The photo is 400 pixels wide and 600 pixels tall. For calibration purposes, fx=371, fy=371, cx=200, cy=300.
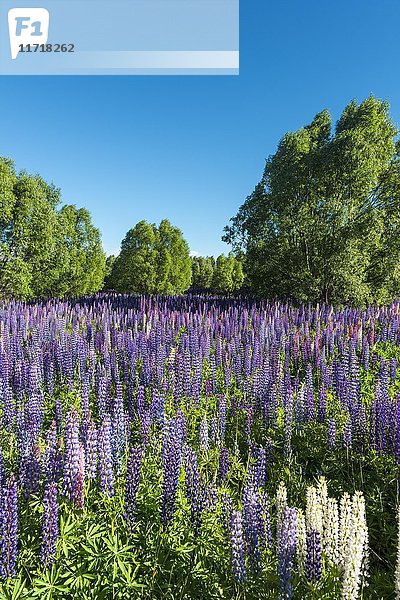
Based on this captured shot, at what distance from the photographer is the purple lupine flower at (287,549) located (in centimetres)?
195

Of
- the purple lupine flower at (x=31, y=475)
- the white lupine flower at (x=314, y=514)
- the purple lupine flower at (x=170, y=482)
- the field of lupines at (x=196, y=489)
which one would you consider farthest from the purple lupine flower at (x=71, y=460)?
the white lupine flower at (x=314, y=514)

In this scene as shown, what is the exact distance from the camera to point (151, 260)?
28250mm

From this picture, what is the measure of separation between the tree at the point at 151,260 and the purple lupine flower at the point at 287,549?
26259 millimetres

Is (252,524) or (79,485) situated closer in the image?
(252,524)

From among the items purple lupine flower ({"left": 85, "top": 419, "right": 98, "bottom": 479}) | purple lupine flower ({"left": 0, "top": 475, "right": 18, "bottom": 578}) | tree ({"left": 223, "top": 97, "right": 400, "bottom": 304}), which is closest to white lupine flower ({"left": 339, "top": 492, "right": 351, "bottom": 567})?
purple lupine flower ({"left": 85, "top": 419, "right": 98, "bottom": 479})

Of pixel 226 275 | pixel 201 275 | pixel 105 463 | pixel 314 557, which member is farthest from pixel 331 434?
pixel 201 275

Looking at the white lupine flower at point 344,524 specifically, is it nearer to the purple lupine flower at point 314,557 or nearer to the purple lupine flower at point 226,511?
the purple lupine flower at point 314,557

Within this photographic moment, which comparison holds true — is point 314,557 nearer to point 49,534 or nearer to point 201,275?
point 49,534

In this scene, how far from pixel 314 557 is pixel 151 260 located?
2697 cm

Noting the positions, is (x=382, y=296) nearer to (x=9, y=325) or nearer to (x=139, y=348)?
(x=139, y=348)

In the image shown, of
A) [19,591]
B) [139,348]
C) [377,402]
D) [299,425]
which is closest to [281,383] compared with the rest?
[299,425]

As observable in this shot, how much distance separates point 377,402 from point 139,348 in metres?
4.80

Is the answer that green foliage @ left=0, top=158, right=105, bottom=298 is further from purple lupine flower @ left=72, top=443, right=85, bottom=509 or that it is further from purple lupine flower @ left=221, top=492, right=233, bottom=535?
purple lupine flower @ left=221, top=492, right=233, bottom=535

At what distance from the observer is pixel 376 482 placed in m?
3.91
